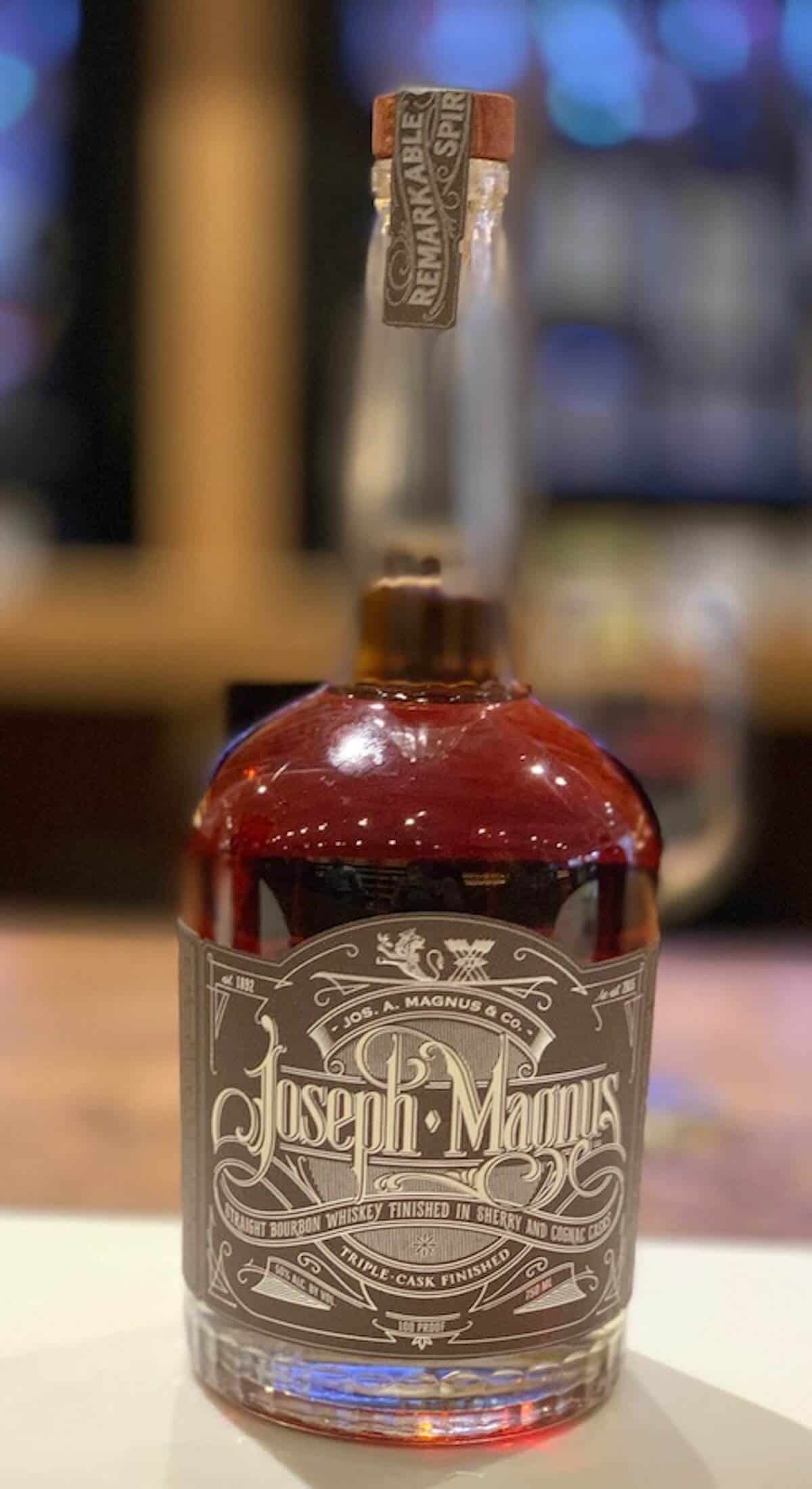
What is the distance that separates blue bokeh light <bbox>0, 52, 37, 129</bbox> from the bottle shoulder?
4.92ft

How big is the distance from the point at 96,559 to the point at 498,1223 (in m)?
1.33

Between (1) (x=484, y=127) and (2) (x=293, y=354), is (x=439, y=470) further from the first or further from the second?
(2) (x=293, y=354)

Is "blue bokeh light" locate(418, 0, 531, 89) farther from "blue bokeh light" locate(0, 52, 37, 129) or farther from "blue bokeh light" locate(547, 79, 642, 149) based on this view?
"blue bokeh light" locate(0, 52, 37, 129)

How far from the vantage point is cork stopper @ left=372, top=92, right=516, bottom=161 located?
43 centimetres

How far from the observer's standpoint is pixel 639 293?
1.78 m

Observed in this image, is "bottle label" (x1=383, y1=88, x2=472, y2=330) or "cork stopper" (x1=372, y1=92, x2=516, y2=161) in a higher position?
"cork stopper" (x1=372, y1=92, x2=516, y2=161)

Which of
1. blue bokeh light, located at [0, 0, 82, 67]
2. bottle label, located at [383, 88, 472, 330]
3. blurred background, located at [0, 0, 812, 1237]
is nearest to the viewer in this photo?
→ bottle label, located at [383, 88, 472, 330]

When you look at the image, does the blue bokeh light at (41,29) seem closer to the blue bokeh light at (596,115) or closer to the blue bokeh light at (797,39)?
the blue bokeh light at (596,115)

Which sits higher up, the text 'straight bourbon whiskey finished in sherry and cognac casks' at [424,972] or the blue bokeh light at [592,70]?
the blue bokeh light at [592,70]

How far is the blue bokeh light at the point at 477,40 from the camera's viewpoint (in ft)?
5.78

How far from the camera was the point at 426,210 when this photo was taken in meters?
0.43

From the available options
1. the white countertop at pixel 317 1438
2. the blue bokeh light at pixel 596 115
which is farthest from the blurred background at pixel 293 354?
the white countertop at pixel 317 1438

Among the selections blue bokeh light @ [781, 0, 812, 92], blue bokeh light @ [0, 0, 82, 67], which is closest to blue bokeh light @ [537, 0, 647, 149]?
blue bokeh light @ [781, 0, 812, 92]

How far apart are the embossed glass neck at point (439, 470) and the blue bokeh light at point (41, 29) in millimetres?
1472
